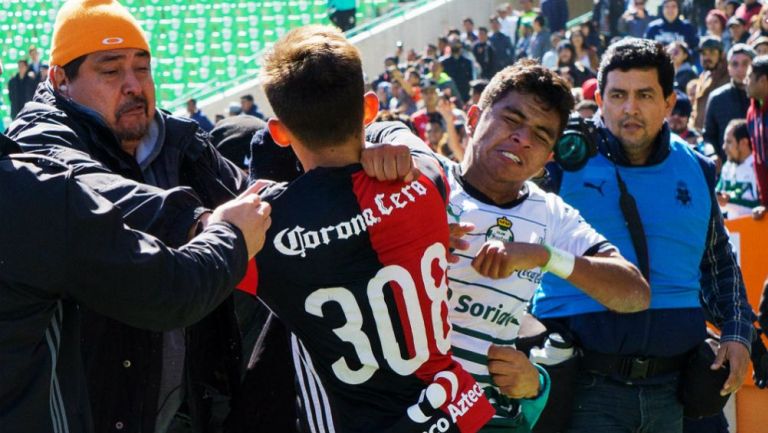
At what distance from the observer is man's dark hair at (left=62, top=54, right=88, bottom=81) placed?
3.24 meters

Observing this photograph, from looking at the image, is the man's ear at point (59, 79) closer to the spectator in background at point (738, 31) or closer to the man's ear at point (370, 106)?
the man's ear at point (370, 106)

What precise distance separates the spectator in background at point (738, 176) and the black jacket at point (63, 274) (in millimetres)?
6172

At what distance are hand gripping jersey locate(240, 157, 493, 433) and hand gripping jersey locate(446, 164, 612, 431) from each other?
524 mm

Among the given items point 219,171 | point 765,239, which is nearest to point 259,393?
point 219,171

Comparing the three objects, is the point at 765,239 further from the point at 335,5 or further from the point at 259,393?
the point at 335,5

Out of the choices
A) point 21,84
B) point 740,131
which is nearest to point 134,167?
point 740,131

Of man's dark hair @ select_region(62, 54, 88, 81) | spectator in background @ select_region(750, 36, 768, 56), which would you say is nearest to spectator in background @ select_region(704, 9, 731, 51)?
spectator in background @ select_region(750, 36, 768, 56)

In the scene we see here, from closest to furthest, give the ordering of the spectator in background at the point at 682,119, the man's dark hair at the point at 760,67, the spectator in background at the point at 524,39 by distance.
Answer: the man's dark hair at the point at 760,67 < the spectator in background at the point at 682,119 < the spectator in background at the point at 524,39

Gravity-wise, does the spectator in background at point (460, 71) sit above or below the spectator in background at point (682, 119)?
below

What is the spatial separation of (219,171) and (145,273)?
3.60 ft

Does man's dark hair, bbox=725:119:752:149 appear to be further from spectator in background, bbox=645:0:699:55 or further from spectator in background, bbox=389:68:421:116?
spectator in background, bbox=389:68:421:116

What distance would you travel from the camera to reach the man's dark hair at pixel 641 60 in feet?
13.5

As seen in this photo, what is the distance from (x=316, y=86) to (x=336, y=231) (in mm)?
331

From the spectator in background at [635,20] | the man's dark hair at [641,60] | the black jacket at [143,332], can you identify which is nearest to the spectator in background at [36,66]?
the spectator in background at [635,20]
